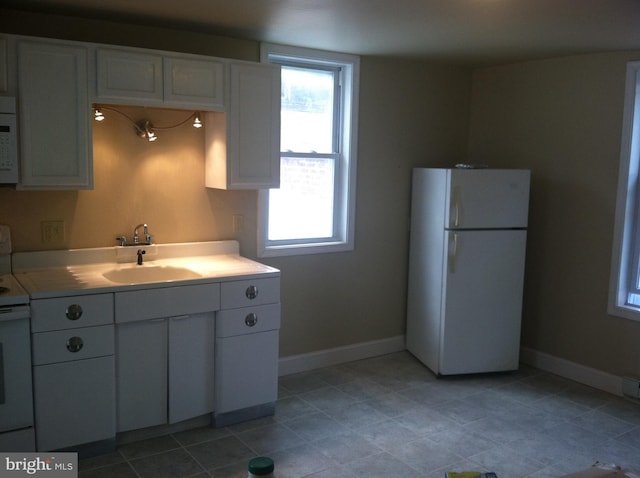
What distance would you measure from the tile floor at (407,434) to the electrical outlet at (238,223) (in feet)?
3.68

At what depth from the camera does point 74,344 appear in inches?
115

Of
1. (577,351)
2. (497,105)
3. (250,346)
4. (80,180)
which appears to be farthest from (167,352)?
(497,105)

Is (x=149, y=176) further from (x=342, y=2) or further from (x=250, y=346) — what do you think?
(x=342, y=2)

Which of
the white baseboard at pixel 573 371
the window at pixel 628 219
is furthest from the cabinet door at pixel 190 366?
the window at pixel 628 219

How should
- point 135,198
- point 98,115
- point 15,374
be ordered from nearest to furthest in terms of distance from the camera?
point 15,374
point 98,115
point 135,198

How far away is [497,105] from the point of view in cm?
485

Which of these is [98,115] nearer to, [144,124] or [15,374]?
[144,124]

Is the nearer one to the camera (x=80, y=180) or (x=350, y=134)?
(x=80, y=180)

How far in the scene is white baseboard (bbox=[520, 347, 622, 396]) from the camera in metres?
4.14

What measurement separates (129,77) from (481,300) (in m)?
2.77

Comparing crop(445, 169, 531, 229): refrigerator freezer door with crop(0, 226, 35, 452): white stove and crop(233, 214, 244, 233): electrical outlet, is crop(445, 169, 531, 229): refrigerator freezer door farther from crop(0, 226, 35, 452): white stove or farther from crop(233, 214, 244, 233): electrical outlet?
crop(0, 226, 35, 452): white stove

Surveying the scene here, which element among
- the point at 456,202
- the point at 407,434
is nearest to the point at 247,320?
the point at 407,434

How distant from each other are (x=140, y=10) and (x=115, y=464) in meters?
2.34

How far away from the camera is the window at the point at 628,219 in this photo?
13.0 ft
